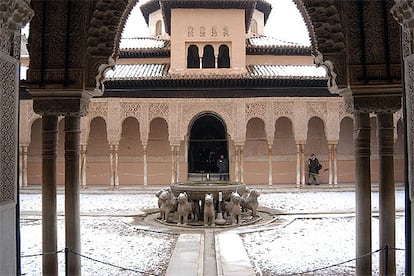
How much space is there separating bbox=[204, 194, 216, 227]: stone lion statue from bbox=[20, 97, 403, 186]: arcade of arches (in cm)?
1018

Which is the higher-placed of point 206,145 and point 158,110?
point 158,110

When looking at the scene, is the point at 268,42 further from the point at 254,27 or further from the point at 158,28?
the point at 158,28

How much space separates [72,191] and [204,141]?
53.9ft

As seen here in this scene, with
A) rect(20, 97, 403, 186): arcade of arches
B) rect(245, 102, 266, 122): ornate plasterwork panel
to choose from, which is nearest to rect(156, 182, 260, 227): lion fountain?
rect(20, 97, 403, 186): arcade of arches

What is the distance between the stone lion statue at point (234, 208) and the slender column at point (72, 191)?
5.71 metres

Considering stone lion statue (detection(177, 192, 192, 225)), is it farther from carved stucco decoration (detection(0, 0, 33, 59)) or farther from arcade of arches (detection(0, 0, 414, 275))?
carved stucco decoration (detection(0, 0, 33, 59))

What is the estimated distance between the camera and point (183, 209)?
1054 centimetres

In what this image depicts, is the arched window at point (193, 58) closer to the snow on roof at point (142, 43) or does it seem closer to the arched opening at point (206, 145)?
the snow on roof at point (142, 43)

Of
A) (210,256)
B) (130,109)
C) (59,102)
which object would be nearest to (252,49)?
(130,109)

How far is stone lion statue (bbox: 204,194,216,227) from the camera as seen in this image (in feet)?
33.3

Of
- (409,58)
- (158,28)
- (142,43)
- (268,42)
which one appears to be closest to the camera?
(409,58)

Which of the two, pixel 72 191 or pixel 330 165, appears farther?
pixel 330 165

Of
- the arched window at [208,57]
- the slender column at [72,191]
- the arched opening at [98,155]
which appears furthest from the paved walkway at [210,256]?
the arched window at [208,57]

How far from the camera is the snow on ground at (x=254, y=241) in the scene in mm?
6734
